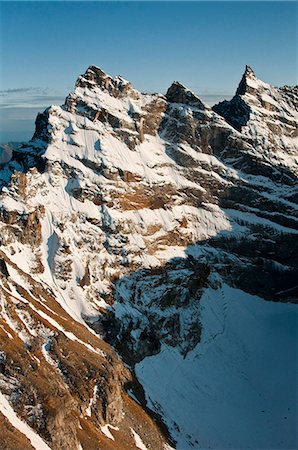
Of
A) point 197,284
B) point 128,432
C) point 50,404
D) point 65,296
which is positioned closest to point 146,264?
point 197,284

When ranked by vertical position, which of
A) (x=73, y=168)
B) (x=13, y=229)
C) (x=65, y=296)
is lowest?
(x=65, y=296)

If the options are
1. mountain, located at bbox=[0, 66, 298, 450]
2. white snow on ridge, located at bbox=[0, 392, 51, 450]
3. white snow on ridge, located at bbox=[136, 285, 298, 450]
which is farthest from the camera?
white snow on ridge, located at bbox=[136, 285, 298, 450]

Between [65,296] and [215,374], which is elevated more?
[65,296]

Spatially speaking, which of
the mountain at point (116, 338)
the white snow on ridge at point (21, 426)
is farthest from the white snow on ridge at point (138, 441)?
the white snow on ridge at point (21, 426)

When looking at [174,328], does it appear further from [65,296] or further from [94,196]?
[94,196]

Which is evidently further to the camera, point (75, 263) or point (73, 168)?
point (73, 168)

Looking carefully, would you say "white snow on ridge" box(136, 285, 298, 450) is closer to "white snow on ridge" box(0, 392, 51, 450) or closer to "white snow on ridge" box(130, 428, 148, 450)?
"white snow on ridge" box(130, 428, 148, 450)

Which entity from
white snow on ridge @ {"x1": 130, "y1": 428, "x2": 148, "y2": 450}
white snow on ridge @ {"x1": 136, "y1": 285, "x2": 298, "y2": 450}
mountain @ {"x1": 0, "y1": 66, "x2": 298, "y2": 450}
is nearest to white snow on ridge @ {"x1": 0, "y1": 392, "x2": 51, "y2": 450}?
mountain @ {"x1": 0, "y1": 66, "x2": 298, "y2": 450}
